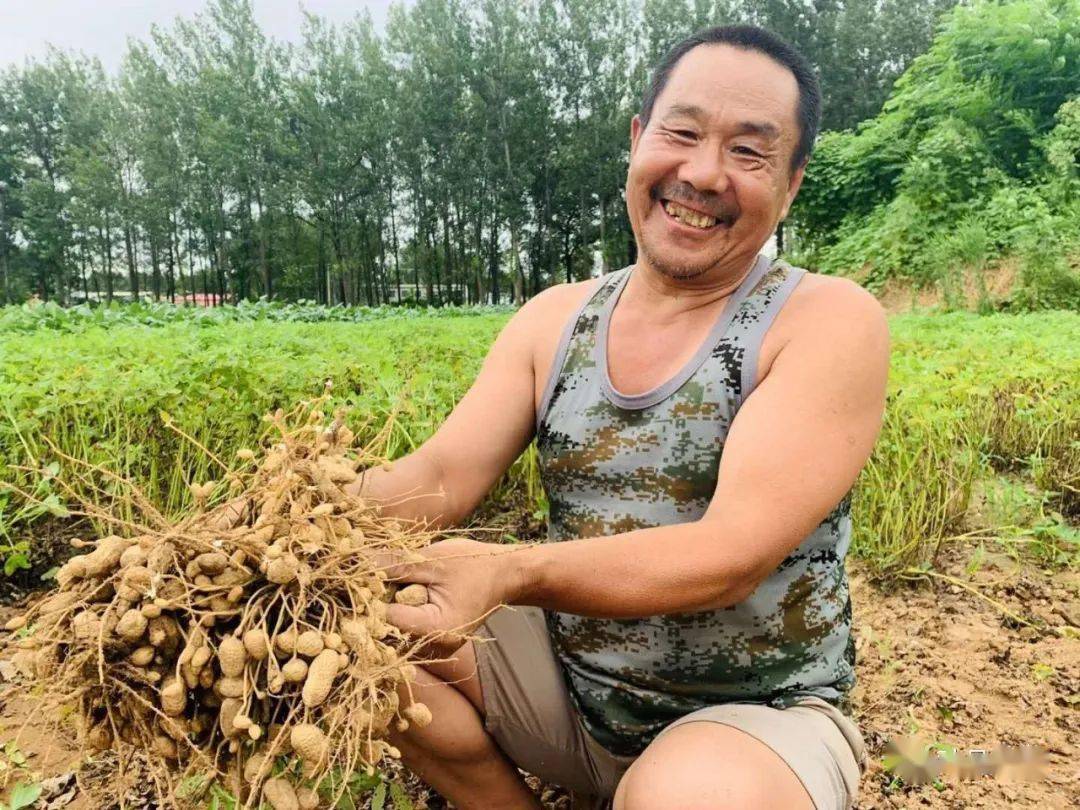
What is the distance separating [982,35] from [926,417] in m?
16.8

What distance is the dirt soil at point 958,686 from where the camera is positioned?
201 cm

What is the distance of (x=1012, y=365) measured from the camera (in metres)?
3.92

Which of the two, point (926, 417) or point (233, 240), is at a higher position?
point (233, 240)

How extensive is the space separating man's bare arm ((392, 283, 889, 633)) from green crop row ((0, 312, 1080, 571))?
3.46 feet

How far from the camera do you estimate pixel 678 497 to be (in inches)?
58.9

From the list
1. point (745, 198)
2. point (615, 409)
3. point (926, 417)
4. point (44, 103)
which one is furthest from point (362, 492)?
point (44, 103)

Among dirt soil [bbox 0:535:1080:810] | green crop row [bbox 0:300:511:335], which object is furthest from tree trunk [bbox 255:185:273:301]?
dirt soil [bbox 0:535:1080:810]

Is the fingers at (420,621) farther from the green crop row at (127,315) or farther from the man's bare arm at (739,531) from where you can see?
the green crop row at (127,315)

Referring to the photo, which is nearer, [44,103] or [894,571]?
[894,571]

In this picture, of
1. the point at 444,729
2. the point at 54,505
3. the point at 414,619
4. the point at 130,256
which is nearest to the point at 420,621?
the point at 414,619

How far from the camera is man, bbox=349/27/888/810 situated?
4.17 feet

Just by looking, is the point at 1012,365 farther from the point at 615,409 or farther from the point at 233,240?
the point at 233,240

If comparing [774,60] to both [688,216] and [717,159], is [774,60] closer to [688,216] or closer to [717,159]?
[717,159]

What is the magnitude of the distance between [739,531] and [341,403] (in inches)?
63.4
